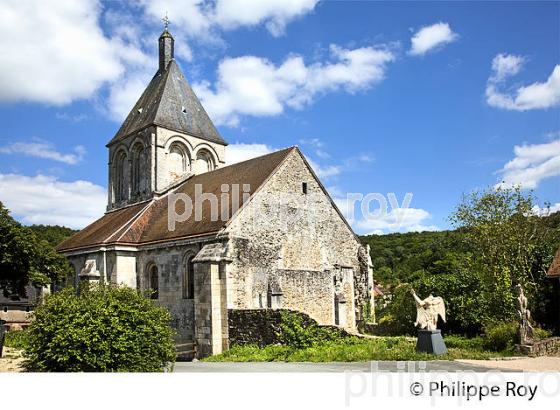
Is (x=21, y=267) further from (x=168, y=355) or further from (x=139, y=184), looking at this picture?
(x=139, y=184)

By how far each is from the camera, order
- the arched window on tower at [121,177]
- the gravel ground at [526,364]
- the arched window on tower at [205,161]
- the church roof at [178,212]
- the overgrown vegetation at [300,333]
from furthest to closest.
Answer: the arched window on tower at [121,177] → the arched window on tower at [205,161] → the church roof at [178,212] → the overgrown vegetation at [300,333] → the gravel ground at [526,364]

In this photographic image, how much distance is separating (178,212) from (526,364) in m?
15.6

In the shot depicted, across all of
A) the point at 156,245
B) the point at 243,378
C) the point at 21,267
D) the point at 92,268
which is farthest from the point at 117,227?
the point at 243,378

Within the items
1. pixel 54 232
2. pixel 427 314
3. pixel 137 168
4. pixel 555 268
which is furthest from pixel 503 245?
pixel 54 232

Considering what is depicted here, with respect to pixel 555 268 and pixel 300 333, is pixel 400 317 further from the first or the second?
pixel 300 333

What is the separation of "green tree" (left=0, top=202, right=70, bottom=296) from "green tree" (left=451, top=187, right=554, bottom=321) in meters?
15.6

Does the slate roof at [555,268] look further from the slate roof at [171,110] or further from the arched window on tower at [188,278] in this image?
the slate roof at [171,110]

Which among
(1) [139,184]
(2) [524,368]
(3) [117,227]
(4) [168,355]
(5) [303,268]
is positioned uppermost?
(1) [139,184]

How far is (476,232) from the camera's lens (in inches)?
1050

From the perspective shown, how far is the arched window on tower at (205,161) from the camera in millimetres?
29094

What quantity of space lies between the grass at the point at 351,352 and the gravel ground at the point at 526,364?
693 millimetres

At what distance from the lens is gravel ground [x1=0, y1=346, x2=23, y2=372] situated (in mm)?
10770

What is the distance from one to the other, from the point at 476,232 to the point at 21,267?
21.7 metres

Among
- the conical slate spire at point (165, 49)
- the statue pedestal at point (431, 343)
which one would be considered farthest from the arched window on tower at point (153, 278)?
the conical slate spire at point (165, 49)
